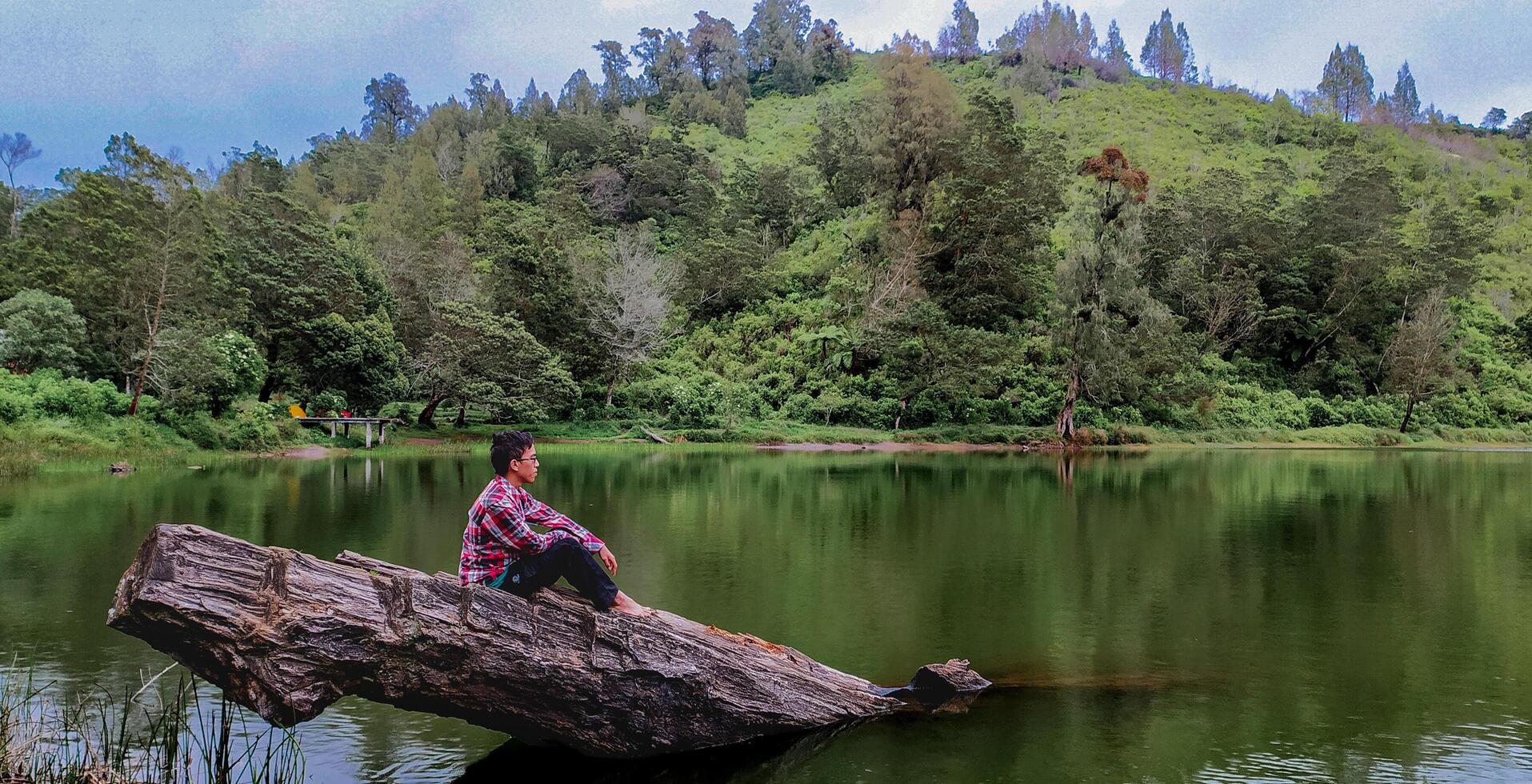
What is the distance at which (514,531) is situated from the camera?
17.9 feet

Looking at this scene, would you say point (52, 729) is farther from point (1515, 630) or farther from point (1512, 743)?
point (1515, 630)

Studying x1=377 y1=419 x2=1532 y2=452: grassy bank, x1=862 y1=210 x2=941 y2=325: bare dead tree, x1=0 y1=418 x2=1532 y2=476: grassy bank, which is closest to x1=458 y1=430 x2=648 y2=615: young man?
x1=0 y1=418 x2=1532 y2=476: grassy bank

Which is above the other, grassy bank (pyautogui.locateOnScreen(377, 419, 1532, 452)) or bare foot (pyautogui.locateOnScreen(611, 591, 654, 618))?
bare foot (pyautogui.locateOnScreen(611, 591, 654, 618))

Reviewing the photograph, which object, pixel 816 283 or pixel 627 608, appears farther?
pixel 816 283

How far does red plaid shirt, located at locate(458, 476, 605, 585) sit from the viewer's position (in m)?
5.48

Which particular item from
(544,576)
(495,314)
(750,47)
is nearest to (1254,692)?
(544,576)

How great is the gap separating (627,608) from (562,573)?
0.46 metres

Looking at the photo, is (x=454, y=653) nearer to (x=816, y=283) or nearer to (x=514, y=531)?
(x=514, y=531)

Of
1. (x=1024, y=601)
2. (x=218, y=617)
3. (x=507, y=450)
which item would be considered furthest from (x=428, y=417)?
(x=218, y=617)

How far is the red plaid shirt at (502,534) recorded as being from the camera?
18.0 ft

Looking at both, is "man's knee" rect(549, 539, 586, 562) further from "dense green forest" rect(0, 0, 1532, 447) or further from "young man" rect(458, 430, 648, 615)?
"dense green forest" rect(0, 0, 1532, 447)

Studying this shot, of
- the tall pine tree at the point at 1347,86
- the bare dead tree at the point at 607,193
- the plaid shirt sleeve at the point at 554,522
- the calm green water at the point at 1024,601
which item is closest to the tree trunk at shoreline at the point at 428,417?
the calm green water at the point at 1024,601

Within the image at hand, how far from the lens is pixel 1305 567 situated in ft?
42.7

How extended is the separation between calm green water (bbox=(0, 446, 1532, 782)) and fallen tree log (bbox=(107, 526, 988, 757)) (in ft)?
1.17
